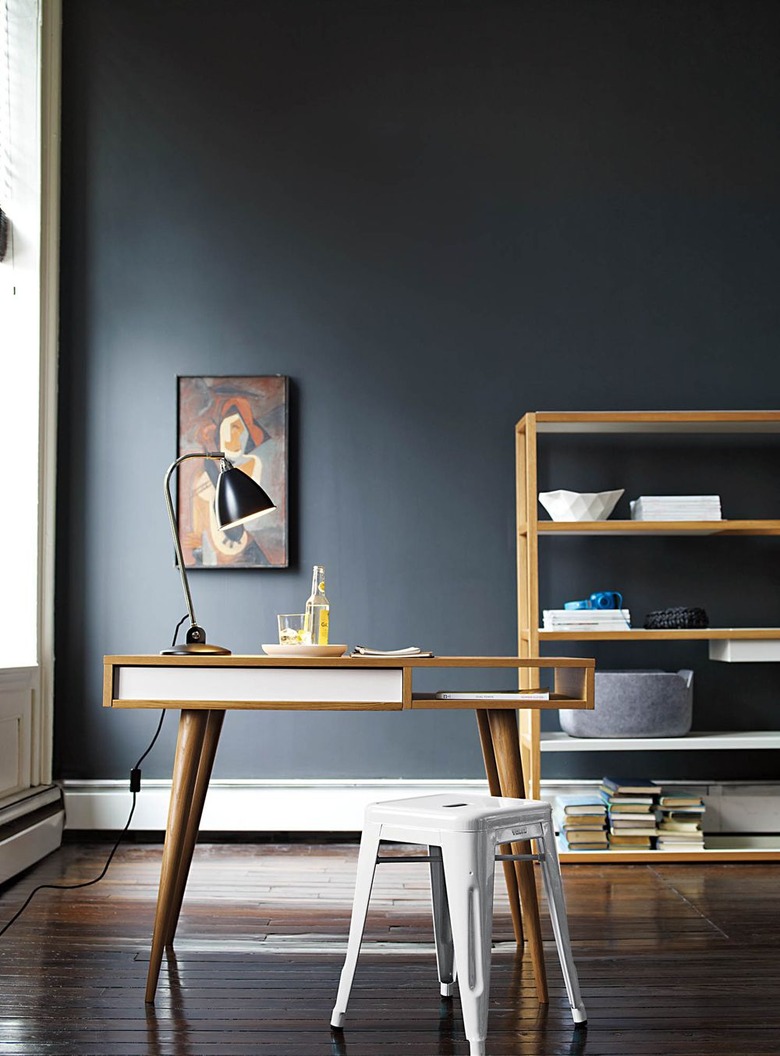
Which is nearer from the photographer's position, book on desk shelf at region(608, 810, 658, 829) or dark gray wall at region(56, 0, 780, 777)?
book on desk shelf at region(608, 810, 658, 829)

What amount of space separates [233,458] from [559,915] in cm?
266

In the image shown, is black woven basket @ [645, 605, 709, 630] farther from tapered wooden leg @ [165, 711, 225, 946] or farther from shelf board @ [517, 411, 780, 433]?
tapered wooden leg @ [165, 711, 225, 946]

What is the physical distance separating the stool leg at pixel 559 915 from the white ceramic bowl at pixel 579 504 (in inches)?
78.1

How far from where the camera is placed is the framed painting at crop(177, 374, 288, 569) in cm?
452

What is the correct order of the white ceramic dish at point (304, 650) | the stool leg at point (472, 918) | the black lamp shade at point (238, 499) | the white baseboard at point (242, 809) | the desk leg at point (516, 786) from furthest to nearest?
the white baseboard at point (242, 809) < the black lamp shade at point (238, 499) < the white ceramic dish at point (304, 650) < the desk leg at point (516, 786) < the stool leg at point (472, 918)

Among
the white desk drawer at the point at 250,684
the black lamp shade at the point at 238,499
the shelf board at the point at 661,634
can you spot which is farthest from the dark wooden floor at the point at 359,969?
the black lamp shade at the point at 238,499

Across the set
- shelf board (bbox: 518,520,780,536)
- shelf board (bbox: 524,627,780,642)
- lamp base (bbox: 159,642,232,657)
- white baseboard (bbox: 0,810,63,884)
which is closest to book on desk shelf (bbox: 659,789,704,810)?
shelf board (bbox: 524,627,780,642)

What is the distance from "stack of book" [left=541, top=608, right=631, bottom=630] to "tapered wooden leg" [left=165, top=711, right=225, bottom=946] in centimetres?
152

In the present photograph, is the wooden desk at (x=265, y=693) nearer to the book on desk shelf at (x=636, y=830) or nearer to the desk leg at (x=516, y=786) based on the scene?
the desk leg at (x=516, y=786)

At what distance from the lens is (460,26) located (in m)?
4.73

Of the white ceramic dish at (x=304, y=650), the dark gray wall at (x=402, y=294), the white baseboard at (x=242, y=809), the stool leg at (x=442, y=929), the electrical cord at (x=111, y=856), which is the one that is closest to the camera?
the stool leg at (x=442, y=929)

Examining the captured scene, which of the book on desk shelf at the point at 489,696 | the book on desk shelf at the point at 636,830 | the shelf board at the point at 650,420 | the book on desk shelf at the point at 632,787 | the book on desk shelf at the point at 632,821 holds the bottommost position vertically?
the book on desk shelf at the point at 636,830

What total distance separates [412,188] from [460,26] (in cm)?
73

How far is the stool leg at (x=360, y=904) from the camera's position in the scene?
2330 millimetres
